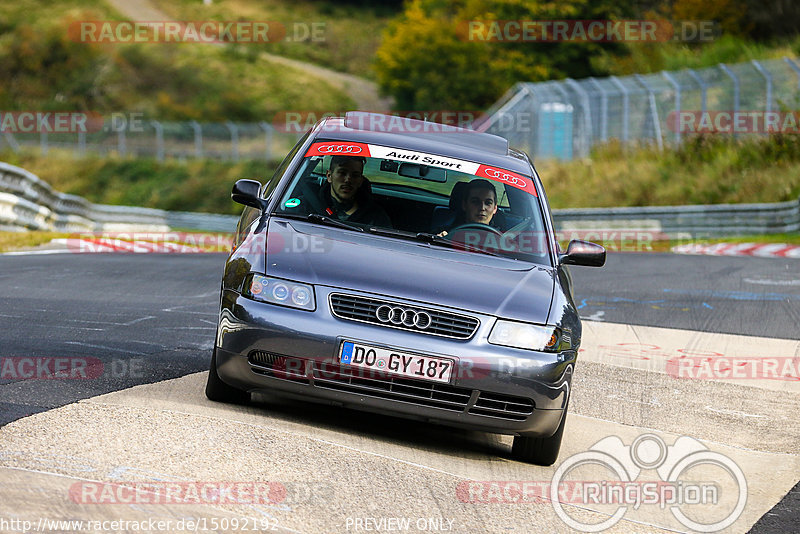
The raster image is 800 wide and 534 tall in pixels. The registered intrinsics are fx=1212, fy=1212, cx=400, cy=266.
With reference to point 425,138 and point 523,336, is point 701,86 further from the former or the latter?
point 523,336

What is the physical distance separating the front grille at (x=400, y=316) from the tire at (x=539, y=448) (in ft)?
2.36

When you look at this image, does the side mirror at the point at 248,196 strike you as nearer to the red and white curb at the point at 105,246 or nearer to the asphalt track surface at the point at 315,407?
the asphalt track surface at the point at 315,407

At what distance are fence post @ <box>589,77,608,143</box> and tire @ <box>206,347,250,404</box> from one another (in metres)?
28.4

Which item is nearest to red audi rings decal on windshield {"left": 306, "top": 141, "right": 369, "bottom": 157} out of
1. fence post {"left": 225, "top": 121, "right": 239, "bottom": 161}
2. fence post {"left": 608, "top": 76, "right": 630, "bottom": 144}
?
fence post {"left": 608, "top": 76, "right": 630, "bottom": 144}

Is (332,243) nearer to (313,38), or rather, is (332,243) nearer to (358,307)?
(358,307)

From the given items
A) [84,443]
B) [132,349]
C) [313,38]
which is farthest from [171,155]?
[313,38]

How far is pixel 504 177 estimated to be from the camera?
7301 millimetres

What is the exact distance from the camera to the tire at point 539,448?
612 centimetres

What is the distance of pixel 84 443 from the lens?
202 inches

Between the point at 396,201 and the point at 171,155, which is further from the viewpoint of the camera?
the point at 171,155

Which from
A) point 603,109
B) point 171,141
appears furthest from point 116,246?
point 171,141

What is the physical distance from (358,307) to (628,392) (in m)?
3.13

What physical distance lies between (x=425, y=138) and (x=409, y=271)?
1744 millimetres

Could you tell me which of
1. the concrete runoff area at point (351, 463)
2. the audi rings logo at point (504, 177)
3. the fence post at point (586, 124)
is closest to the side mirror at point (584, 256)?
the audi rings logo at point (504, 177)
